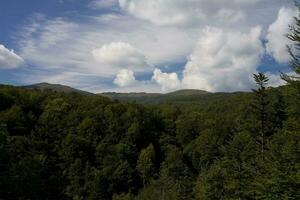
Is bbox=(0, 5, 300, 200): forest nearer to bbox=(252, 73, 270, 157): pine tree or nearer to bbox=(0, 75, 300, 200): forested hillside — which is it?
bbox=(0, 75, 300, 200): forested hillside

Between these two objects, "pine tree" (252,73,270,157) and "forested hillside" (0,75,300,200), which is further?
"forested hillside" (0,75,300,200)

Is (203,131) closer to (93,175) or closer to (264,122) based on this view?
(93,175)

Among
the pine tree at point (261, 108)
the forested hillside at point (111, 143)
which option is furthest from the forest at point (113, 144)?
the pine tree at point (261, 108)

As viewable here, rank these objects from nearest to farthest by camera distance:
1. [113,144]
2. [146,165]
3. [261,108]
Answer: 1. [261,108]
2. [146,165]
3. [113,144]

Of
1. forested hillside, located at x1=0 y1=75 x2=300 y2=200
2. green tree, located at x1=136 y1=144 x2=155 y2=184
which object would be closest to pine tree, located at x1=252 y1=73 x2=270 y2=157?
forested hillside, located at x1=0 y1=75 x2=300 y2=200

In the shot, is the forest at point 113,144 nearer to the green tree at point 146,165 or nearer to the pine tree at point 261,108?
the green tree at point 146,165

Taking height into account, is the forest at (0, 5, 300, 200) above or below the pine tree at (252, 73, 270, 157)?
below

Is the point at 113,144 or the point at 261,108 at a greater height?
the point at 261,108

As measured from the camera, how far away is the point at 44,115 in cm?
14275

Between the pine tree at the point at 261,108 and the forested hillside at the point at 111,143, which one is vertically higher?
the pine tree at the point at 261,108

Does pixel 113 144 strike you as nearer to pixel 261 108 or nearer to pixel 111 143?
pixel 111 143

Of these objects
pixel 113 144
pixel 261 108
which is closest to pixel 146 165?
pixel 113 144

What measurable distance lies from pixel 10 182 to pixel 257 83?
69.9 ft

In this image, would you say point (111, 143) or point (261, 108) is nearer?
point (261, 108)
